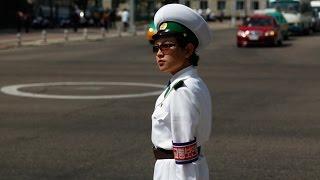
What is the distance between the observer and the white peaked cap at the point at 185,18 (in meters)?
3.27

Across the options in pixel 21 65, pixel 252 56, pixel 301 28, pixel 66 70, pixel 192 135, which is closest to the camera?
pixel 192 135

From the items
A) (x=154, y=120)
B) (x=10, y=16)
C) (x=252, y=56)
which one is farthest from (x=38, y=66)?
(x=10, y=16)

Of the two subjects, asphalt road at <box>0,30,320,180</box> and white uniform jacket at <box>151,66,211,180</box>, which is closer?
white uniform jacket at <box>151,66,211,180</box>

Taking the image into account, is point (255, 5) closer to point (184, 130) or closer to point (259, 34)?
point (259, 34)

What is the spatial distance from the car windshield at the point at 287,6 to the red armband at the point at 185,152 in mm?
45434

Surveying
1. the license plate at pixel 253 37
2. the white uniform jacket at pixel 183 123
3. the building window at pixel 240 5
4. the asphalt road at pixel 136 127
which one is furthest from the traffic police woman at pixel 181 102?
the building window at pixel 240 5

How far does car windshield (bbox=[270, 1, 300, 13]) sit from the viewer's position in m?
47.8

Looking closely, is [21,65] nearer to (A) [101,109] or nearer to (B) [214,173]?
(A) [101,109]

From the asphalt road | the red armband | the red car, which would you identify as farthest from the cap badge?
the red car

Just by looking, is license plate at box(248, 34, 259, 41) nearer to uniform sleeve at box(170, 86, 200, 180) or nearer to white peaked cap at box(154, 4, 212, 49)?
white peaked cap at box(154, 4, 212, 49)

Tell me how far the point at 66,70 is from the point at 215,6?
113m

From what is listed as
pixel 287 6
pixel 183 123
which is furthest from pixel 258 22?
pixel 183 123

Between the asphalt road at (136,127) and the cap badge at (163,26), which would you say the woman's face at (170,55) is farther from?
the asphalt road at (136,127)

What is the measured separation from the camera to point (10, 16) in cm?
6225
